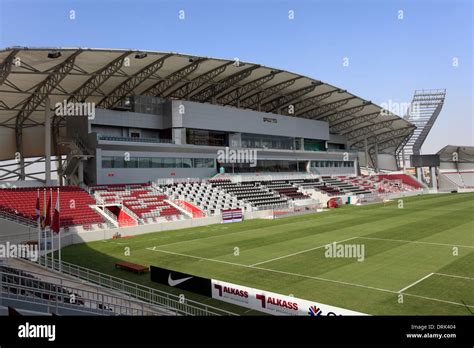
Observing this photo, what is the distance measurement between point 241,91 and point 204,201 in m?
22.2

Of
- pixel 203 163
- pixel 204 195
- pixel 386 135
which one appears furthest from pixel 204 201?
pixel 386 135

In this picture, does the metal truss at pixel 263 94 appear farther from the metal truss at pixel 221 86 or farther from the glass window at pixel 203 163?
the glass window at pixel 203 163

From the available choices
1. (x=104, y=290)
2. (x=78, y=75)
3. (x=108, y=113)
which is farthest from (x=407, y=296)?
(x=108, y=113)

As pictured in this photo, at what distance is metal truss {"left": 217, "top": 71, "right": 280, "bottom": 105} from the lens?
56.9m

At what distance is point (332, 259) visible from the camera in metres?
24.0

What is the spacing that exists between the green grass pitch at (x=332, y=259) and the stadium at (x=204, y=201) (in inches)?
5.5

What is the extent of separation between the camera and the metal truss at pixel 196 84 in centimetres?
5134

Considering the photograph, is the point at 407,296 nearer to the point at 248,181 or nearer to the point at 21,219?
the point at 21,219

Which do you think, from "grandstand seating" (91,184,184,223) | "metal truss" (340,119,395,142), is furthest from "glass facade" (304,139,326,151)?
"grandstand seating" (91,184,184,223)

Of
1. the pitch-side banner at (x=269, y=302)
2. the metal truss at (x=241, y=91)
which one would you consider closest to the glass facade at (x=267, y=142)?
the metal truss at (x=241, y=91)

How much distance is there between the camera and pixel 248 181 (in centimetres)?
6206

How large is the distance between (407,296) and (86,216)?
29008 mm

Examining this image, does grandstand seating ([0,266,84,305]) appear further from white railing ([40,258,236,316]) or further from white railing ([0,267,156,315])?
white railing ([40,258,236,316])

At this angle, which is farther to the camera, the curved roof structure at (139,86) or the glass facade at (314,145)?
the glass facade at (314,145)
